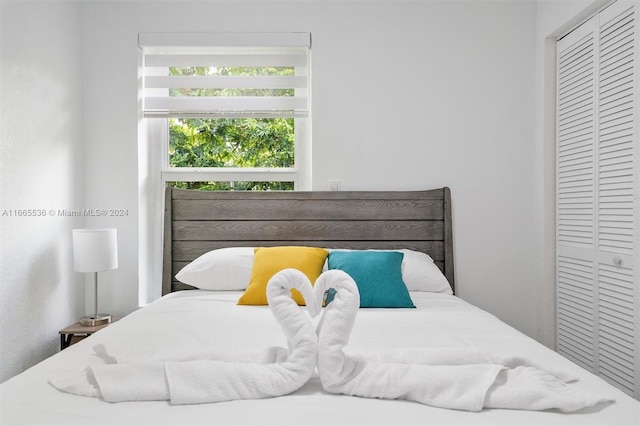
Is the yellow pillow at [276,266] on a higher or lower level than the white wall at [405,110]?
lower

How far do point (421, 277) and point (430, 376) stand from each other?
5.08 feet

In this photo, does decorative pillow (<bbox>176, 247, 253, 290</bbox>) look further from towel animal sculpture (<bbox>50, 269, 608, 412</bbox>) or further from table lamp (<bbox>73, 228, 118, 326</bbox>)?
towel animal sculpture (<bbox>50, 269, 608, 412</bbox>)

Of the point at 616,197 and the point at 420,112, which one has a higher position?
the point at 420,112

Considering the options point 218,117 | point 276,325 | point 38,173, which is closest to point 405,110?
point 218,117

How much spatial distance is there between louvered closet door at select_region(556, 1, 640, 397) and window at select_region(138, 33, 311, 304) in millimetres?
1516

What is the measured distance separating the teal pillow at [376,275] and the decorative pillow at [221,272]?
1.57ft

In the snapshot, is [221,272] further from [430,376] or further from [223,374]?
[430,376]

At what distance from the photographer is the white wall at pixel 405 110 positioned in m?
3.24

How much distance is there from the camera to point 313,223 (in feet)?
10.5

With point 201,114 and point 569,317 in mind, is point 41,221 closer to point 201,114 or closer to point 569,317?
point 201,114

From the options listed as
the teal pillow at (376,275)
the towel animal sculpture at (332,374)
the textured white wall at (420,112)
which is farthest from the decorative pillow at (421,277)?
the towel animal sculpture at (332,374)


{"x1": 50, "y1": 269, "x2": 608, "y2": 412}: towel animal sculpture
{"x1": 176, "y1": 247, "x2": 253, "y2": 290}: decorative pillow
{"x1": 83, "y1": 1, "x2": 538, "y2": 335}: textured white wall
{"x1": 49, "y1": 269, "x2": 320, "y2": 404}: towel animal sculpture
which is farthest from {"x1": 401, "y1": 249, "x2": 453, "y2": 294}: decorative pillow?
{"x1": 49, "y1": 269, "x2": 320, "y2": 404}: towel animal sculpture

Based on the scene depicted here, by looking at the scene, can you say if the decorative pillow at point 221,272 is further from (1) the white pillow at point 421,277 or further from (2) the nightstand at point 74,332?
(1) the white pillow at point 421,277

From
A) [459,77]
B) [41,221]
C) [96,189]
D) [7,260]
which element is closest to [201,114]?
[96,189]
